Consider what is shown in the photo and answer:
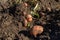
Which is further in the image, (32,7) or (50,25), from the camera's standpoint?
(32,7)

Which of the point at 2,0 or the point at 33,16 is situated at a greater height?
the point at 2,0

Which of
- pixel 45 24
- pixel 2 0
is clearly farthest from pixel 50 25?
pixel 2 0

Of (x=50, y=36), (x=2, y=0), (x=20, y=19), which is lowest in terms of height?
(x=50, y=36)

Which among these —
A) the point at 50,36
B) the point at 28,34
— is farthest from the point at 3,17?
the point at 50,36

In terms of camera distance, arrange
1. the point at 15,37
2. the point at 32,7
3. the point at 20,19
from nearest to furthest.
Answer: the point at 15,37
the point at 20,19
the point at 32,7

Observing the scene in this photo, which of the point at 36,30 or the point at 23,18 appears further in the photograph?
the point at 23,18

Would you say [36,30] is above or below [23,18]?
below

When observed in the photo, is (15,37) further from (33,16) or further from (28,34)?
(33,16)

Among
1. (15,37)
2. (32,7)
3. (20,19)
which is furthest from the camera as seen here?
(32,7)
